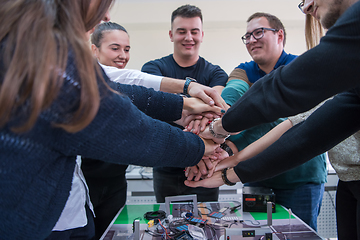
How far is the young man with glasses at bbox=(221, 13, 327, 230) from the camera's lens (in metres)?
1.49

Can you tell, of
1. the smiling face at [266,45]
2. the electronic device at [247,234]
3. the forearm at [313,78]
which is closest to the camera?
the forearm at [313,78]

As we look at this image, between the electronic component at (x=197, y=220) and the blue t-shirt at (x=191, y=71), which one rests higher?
the blue t-shirt at (x=191, y=71)

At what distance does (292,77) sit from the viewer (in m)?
0.66

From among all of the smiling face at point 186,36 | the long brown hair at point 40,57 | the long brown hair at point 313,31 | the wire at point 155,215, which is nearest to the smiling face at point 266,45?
the long brown hair at point 313,31

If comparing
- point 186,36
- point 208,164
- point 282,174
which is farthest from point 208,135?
point 186,36

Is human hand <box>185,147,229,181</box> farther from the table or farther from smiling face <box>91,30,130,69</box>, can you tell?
smiling face <box>91,30,130,69</box>

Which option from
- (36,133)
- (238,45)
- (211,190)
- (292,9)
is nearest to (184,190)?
(211,190)

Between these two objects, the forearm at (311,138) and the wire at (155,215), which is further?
the wire at (155,215)

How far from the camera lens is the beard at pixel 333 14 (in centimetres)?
88

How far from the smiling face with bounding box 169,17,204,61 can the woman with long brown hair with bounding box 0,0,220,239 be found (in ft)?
4.45

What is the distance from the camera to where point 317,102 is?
2.22 feet

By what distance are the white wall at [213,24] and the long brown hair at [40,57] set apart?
10.6ft

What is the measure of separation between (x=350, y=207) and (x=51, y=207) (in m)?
1.41

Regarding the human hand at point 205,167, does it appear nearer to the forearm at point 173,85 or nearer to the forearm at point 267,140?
the forearm at point 267,140
